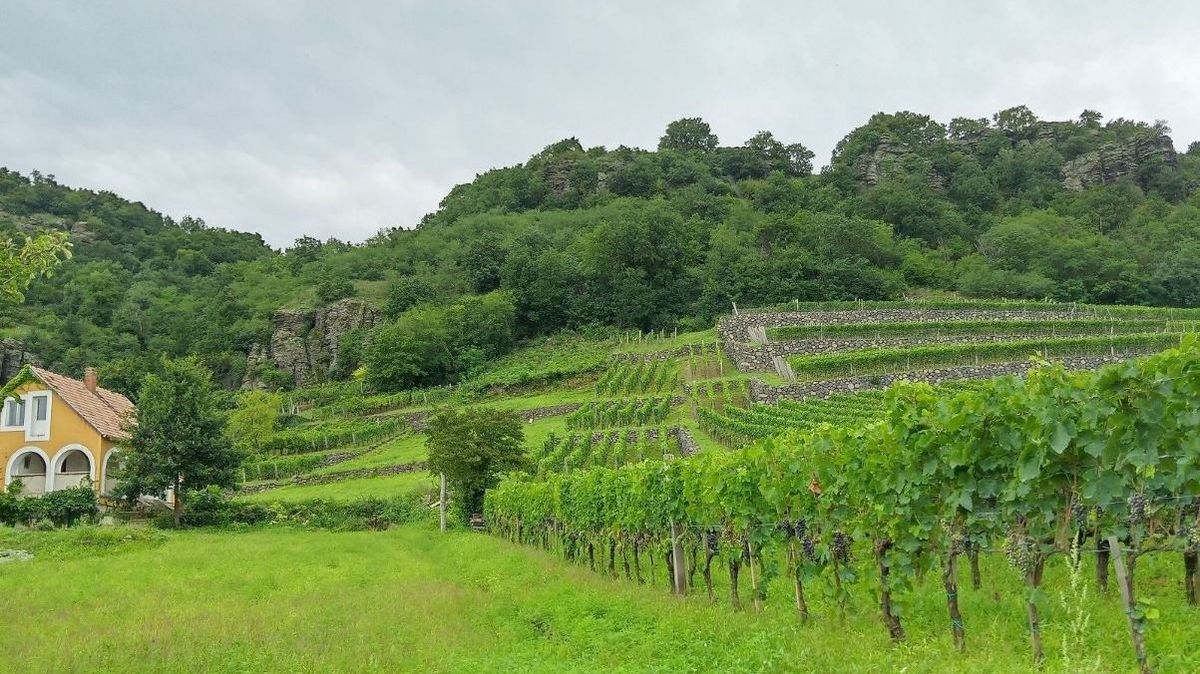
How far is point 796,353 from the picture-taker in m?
48.5

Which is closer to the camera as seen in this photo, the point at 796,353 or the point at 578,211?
the point at 796,353

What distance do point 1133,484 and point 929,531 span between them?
1.86 m

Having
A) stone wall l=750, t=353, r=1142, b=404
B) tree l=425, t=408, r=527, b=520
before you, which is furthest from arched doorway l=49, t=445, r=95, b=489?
stone wall l=750, t=353, r=1142, b=404

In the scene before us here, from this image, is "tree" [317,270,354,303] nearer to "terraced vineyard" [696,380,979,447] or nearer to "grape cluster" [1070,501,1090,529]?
"terraced vineyard" [696,380,979,447]

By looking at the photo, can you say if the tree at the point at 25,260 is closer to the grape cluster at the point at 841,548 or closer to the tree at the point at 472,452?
the grape cluster at the point at 841,548

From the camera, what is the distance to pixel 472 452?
29125 mm

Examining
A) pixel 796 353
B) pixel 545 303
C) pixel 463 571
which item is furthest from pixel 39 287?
pixel 463 571

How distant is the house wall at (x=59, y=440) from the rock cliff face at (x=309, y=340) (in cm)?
4619

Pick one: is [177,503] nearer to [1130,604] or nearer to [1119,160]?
[1130,604]

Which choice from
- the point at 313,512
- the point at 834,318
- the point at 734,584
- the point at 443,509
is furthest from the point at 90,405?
the point at 834,318

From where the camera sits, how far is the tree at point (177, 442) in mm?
27125

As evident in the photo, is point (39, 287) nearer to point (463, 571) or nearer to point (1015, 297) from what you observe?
point (463, 571)

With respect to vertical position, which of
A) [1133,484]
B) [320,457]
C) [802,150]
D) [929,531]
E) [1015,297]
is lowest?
[320,457]

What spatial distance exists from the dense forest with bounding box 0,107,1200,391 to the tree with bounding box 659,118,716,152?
27.2 feet
